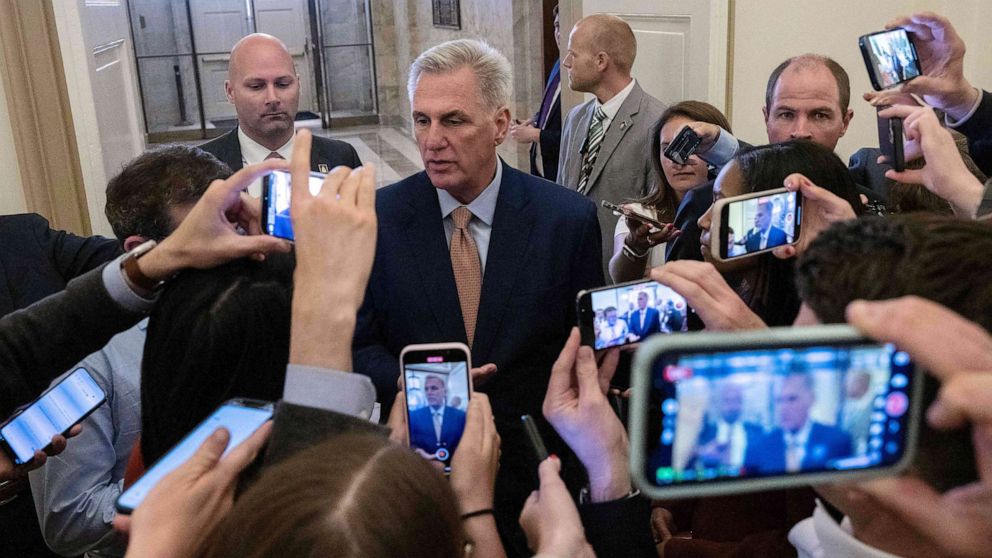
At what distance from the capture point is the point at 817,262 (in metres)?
0.99

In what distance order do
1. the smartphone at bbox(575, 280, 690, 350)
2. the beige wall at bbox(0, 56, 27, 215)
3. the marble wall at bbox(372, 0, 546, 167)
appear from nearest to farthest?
1. the smartphone at bbox(575, 280, 690, 350)
2. the beige wall at bbox(0, 56, 27, 215)
3. the marble wall at bbox(372, 0, 546, 167)

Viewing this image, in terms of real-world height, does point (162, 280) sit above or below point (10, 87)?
below

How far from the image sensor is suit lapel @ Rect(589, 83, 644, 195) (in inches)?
156

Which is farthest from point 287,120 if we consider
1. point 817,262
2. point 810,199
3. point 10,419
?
point 817,262

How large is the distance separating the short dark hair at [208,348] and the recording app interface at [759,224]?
1065 millimetres

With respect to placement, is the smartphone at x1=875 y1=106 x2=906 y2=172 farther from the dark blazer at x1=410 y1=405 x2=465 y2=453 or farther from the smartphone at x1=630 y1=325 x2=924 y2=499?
the smartphone at x1=630 y1=325 x2=924 y2=499

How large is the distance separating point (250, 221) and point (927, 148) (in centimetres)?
150

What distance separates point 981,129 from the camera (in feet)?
7.89

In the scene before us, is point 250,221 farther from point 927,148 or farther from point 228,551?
point 927,148

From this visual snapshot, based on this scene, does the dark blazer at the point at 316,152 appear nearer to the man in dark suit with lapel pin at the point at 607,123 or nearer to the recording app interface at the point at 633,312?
the man in dark suit with lapel pin at the point at 607,123

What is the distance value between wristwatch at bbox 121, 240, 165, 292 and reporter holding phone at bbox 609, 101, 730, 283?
1763 millimetres

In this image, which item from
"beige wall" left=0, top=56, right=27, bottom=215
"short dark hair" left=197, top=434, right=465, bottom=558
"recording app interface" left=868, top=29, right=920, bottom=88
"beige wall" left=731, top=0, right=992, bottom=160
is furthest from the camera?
"beige wall" left=731, top=0, right=992, bottom=160

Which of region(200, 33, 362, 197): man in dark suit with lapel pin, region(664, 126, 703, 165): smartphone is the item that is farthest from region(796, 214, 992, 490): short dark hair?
region(200, 33, 362, 197): man in dark suit with lapel pin

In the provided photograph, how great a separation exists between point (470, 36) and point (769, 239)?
7.18 m
